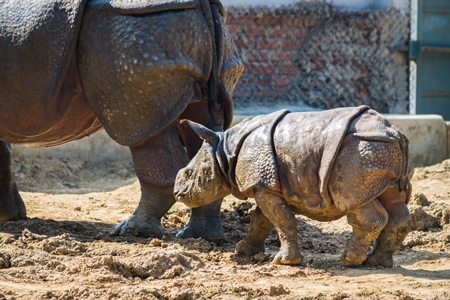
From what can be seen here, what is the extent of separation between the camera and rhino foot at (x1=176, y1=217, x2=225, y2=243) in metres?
6.02

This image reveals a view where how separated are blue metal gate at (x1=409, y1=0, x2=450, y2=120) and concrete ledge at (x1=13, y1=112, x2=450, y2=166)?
2736 mm

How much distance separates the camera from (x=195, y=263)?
5023 millimetres

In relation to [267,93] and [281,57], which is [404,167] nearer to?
[267,93]

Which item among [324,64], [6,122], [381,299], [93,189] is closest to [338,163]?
[381,299]

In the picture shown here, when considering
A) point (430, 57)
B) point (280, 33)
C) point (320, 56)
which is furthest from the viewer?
point (320, 56)

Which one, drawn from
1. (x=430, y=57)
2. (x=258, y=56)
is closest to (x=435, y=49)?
(x=430, y=57)

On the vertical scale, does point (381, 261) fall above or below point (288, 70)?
above

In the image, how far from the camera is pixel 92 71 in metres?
5.86

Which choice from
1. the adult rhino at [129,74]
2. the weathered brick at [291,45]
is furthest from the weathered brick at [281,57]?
the adult rhino at [129,74]

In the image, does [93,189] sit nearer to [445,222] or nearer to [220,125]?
[220,125]

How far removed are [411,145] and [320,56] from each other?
191 inches

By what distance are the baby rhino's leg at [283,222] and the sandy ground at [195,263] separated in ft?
0.24

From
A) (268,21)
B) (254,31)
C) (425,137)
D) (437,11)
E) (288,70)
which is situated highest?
(437,11)

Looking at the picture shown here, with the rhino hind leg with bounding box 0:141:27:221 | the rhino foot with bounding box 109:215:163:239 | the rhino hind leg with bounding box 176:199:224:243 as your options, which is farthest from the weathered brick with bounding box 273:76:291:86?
the rhino foot with bounding box 109:215:163:239
